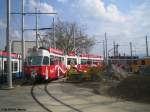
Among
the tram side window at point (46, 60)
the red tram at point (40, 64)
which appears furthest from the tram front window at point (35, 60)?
the tram side window at point (46, 60)

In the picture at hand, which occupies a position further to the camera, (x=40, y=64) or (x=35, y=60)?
(x=35, y=60)

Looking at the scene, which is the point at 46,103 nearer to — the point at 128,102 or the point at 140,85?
the point at 128,102

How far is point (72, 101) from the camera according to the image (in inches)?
722

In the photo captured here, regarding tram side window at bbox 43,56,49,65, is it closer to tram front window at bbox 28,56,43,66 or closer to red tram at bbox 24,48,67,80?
red tram at bbox 24,48,67,80

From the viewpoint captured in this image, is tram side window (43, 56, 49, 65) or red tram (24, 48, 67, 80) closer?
red tram (24, 48, 67, 80)

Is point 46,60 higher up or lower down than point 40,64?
higher up

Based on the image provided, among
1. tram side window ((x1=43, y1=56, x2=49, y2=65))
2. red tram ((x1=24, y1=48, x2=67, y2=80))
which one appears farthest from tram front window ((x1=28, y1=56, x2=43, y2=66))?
tram side window ((x1=43, y1=56, x2=49, y2=65))

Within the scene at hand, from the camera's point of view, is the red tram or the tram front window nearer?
Answer: the red tram

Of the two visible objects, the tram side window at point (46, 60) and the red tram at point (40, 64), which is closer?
the red tram at point (40, 64)

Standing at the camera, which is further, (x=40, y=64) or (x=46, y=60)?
(x=46, y=60)

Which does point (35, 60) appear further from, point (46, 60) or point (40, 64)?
point (46, 60)

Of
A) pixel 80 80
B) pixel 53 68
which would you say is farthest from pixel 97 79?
pixel 53 68

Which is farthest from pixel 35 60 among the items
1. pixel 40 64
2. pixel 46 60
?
pixel 46 60

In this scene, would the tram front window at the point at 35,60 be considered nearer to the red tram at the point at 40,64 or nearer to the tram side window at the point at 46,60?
the red tram at the point at 40,64
